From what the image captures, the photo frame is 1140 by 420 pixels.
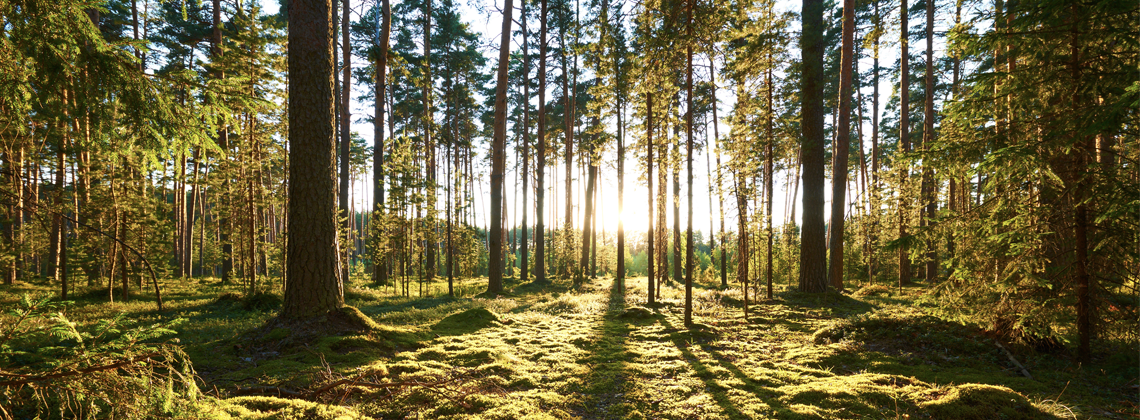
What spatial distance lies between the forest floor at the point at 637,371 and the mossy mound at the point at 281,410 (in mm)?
16

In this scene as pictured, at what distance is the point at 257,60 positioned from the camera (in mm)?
10555

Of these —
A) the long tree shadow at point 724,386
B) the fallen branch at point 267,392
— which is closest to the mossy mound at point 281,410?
the fallen branch at point 267,392

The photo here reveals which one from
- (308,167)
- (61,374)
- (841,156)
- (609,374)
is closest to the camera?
(61,374)

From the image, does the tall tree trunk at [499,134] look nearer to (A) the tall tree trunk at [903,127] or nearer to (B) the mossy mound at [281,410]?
(B) the mossy mound at [281,410]

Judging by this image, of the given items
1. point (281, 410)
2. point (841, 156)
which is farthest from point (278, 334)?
point (841, 156)

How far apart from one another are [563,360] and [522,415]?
2397 millimetres

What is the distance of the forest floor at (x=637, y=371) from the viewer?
13.5 ft

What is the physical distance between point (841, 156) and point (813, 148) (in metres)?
1.67

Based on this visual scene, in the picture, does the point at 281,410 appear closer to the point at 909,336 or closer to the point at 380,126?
the point at 909,336

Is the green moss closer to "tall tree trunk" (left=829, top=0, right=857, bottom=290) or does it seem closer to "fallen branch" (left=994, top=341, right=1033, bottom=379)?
"fallen branch" (left=994, top=341, right=1033, bottom=379)

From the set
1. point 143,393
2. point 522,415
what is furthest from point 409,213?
point 143,393

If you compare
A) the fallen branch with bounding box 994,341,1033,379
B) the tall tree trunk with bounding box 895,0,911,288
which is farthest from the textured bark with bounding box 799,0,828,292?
the fallen branch with bounding box 994,341,1033,379

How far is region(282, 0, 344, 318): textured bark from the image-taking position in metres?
6.34

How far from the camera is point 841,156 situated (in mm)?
12711
